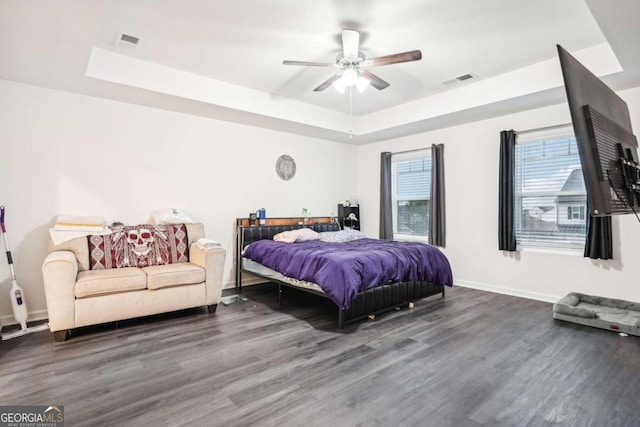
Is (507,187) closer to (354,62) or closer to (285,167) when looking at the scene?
(354,62)

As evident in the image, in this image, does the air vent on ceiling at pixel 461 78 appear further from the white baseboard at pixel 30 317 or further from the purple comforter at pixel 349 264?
the white baseboard at pixel 30 317

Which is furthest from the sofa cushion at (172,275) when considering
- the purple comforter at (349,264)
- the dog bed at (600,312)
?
the dog bed at (600,312)

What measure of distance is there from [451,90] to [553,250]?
2533 millimetres

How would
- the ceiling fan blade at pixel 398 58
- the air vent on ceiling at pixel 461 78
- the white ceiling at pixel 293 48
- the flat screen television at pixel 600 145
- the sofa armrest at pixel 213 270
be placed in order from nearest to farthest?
the flat screen television at pixel 600 145 → the white ceiling at pixel 293 48 → the ceiling fan blade at pixel 398 58 → the sofa armrest at pixel 213 270 → the air vent on ceiling at pixel 461 78

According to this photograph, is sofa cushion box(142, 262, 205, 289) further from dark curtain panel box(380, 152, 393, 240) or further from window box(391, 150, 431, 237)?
window box(391, 150, 431, 237)

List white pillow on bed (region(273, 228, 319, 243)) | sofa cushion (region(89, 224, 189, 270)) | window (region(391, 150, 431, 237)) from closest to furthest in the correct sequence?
1. sofa cushion (region(89, 224, 189, 270))
2. white pillow on bed (region(273, 228, 319, 243))
3. window (region(391, 150, 431, 237))

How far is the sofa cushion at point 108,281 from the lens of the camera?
3025mm

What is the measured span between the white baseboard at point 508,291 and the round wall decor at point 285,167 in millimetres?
3277

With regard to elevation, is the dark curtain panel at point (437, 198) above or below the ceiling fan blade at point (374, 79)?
below

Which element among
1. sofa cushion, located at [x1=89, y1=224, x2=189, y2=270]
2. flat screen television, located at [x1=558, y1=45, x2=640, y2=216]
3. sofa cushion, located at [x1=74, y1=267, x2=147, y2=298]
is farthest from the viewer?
sofa cushion, located at [x1=89, y1=224, x2=189, y2=270]

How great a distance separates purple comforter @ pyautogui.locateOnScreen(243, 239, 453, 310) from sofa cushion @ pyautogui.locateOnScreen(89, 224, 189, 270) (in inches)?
38.6

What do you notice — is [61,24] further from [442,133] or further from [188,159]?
[442,133]

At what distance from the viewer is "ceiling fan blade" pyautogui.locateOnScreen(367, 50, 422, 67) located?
2833mm

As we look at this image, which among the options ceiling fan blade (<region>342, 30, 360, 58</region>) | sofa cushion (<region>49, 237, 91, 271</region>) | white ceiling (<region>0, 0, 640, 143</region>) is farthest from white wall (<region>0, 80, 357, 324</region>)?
ceiling fan blade (<region>342, 30, 360, 58</region>)
